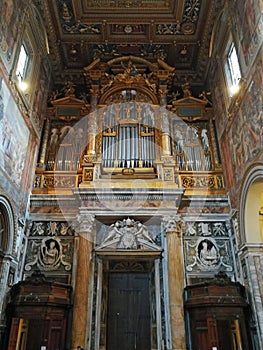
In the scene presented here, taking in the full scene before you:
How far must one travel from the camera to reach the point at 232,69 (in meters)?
10.4

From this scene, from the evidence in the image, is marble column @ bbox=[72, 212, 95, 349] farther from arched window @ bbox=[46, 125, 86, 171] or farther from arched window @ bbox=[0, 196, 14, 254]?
arched window @ bbox=[46, 125, 86, 171]

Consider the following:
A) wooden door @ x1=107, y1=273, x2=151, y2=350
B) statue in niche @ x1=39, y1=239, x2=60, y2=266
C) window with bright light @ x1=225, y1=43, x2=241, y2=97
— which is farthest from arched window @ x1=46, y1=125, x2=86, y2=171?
window with bright light @ x1=225, y1=43, x2=241, y2=97

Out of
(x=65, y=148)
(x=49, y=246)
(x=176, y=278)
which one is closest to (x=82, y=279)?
(x=49, y=246)

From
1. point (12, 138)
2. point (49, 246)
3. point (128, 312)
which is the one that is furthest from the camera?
point (128, 312)

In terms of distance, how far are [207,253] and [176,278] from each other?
1344 mm

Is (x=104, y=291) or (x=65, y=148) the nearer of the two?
(x=104, y=291)

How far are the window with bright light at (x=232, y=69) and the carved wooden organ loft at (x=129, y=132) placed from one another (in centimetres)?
176

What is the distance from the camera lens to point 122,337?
11.0m

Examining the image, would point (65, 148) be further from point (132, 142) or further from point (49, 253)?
point (49, 253)

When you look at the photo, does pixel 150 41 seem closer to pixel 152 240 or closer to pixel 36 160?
pixel 36 160

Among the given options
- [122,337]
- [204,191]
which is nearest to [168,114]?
[204,191]

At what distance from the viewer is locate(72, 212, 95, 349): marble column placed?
8.38 meters

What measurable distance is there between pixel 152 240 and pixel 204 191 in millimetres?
2323

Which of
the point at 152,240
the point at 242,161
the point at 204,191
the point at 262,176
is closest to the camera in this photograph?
the point at 262,176
